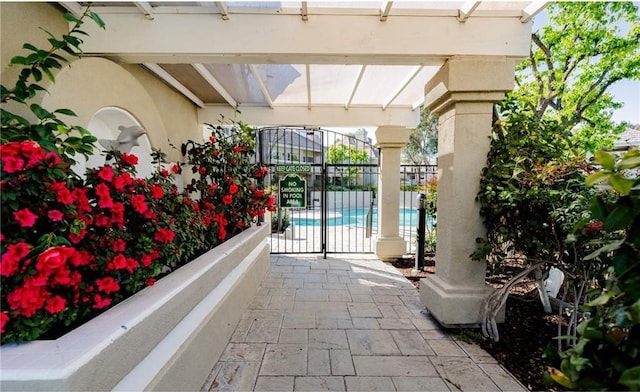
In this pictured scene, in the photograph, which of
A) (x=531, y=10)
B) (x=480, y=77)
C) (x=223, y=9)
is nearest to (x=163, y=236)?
(x=223, y=9)

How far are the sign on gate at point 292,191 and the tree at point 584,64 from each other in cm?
487

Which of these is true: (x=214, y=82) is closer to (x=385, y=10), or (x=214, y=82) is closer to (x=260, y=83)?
(x=260, y=83)

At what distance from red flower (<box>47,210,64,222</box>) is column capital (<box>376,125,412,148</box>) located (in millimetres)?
5160

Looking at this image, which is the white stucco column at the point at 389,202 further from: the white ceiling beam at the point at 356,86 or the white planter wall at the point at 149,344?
the white planter wall at the point at 149,344

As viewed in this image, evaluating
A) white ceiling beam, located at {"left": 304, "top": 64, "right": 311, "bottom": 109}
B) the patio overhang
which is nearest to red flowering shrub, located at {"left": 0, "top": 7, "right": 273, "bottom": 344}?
the patio overhang

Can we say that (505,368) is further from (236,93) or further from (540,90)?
(540,90)

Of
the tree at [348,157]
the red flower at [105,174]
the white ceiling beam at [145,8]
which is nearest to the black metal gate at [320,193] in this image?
the tree at [348,157]

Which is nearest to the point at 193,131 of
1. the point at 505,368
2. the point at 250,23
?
the point at 250,23

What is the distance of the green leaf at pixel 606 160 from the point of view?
93cm

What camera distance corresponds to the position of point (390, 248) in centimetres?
570

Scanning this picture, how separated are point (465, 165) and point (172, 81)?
398 cm

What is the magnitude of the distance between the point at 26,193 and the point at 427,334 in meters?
3.30

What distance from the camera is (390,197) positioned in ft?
18.8

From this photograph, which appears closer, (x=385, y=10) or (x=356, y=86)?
(x=385, y=10)
